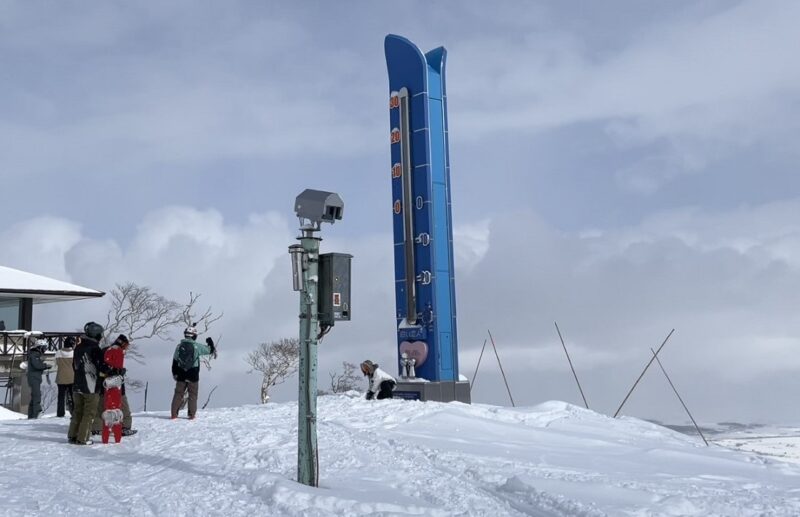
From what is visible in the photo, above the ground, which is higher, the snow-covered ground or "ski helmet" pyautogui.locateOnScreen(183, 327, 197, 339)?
"ski helmet" pyautogui.locateOnScreen(183, 327, 197, 339)

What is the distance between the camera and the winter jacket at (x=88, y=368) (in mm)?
12484

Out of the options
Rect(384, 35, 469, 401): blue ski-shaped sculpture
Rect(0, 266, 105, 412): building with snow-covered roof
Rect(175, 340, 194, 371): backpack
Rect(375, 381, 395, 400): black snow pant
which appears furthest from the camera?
Rect(0, 266, 105, 412): building with snow-covered roof

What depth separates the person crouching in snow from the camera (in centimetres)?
1836

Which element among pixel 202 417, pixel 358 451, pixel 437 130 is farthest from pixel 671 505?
pixel 437 130

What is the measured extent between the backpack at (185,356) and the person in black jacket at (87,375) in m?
2.07

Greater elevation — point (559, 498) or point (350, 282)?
point (350, 282)

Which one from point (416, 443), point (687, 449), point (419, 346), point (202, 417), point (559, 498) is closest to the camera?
point (559, 498)

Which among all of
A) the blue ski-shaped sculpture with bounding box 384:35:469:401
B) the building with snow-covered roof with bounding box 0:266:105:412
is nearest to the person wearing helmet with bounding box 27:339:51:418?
the blue ski-shaped sculpture with bounding box 384:35:469:401

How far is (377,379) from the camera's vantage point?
60.8ft

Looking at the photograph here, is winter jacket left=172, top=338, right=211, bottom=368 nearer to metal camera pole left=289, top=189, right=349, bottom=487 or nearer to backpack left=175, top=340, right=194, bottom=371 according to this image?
backpack left=175, top=340, right=194, bottom=371

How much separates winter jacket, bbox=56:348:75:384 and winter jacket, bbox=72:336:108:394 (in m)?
5.21

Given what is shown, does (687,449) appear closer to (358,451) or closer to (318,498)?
(358,451)

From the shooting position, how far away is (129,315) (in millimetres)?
37094

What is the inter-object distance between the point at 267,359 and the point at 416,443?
79.5ft
